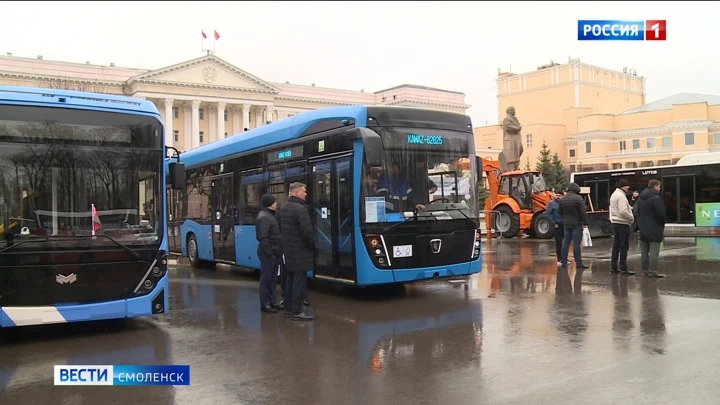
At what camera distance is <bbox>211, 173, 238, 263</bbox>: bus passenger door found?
12914mm

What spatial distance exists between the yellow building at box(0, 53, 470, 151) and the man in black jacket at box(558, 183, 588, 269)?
212ft

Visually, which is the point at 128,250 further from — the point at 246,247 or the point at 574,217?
the point at 574,217

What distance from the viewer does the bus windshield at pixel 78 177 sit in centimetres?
692

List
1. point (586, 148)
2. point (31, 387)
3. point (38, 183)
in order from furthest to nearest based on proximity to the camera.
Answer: point (586, 148) < point (38, 183) < point (31, 387)

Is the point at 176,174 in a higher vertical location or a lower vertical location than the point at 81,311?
higher

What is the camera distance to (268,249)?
8617mm

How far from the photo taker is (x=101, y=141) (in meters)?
7.49

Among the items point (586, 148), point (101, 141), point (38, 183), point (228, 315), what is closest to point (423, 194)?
point (228, 315)

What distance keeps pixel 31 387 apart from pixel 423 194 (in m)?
5.96

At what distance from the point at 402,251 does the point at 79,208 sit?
4618mm

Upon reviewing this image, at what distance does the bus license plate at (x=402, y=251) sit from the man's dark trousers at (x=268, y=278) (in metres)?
1.82

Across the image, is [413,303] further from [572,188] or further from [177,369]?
[572,188]

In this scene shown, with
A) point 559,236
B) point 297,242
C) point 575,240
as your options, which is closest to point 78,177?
point 297,242

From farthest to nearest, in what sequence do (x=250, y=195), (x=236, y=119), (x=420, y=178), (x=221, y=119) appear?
(x=236, y=119), (x=221, y=119), (x=250, y=195), (x=420, y=178)
